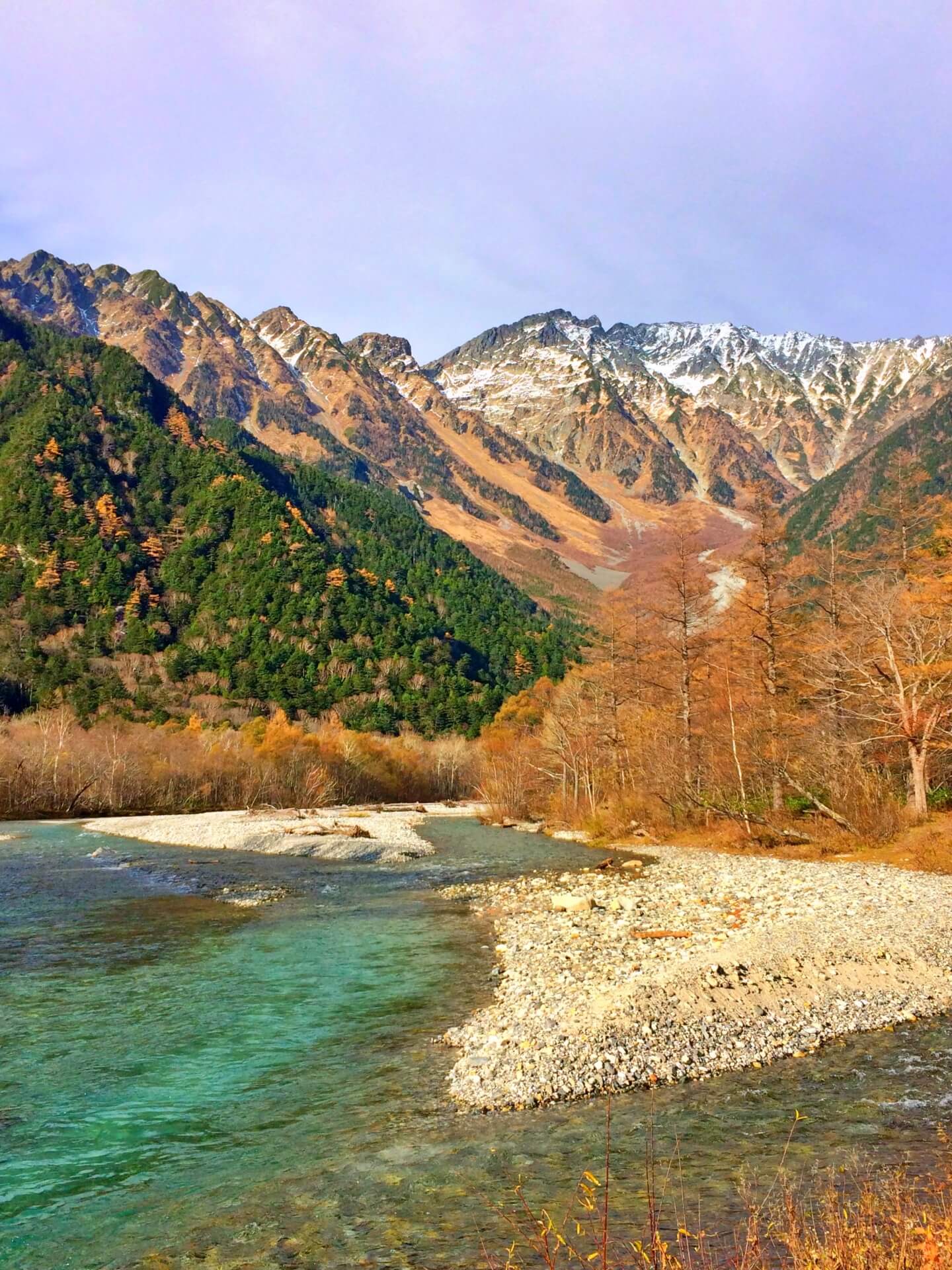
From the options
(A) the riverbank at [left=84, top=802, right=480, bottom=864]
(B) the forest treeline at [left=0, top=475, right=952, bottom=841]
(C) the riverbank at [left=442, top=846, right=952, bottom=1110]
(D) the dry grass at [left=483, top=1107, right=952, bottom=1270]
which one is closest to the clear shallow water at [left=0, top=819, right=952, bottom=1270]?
(D) the dry grass at [left=483, top=1107, right=952, bottom=1270]

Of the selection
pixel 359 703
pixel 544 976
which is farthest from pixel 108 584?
pixel 544 976

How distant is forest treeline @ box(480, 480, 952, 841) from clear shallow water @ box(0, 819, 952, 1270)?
2197cm

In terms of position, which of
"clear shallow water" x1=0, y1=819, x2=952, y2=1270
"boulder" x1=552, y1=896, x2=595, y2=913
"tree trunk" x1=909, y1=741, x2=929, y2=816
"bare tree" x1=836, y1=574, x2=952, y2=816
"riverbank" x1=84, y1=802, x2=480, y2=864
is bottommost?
"riverbank" x1=84, y1=802, x2=480, y2=864

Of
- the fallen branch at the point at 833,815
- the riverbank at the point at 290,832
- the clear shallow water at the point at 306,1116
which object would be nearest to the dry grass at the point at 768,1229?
the clear shallow water at the point at 306,1116

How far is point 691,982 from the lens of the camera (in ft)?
45.0

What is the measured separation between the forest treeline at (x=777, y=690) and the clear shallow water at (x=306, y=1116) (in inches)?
865

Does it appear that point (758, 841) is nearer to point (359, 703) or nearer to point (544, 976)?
point (544, 976)

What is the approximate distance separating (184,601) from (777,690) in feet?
457

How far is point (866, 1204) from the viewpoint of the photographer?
6883 millimetres

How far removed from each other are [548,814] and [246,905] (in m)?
35.8

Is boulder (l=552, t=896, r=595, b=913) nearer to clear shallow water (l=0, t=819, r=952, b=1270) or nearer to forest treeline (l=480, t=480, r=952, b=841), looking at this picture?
clear shallow water (l=0, t=819, r=952, b=1270)

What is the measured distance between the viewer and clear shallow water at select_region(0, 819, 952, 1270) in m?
7.59

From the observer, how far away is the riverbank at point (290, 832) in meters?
44.9

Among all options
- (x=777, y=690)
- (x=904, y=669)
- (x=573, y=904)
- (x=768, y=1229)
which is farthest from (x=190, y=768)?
(x=768, y=1229)
